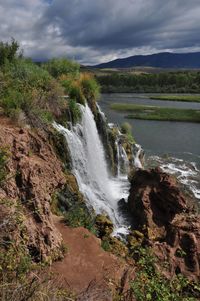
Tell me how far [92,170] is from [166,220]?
5072mm

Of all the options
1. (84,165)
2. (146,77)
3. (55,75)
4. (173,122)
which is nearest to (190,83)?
(146,77)

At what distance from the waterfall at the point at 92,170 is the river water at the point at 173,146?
5.98 metres

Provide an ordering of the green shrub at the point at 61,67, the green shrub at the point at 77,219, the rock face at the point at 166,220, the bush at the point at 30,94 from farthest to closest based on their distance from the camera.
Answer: the green shrub at the point at 61,67 < the bush at the point at 30,94 < the rock face at the point at 166,220 < the green shrub at the point at 77,219

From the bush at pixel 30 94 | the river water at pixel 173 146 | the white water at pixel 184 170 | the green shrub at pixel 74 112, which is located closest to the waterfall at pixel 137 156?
the white water at pixel 184 170

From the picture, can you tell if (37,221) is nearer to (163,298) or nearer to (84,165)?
(163,298)

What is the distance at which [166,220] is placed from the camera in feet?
44.8

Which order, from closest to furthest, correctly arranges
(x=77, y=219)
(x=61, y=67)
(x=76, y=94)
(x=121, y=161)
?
(x=77, y=219) < (x=76, y=94) < (x=121, y=161) < (x=61, y=67)

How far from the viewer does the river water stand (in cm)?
2638

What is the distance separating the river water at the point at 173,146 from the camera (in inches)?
1038

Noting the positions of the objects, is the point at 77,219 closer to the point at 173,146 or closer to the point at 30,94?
the point at 30,94

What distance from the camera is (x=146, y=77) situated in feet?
387

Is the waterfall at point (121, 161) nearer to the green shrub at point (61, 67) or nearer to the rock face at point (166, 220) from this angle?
the rock face at point (166, 220)

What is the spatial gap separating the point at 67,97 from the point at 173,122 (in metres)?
34.5

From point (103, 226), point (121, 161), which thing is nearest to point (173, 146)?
point (121, 161)
